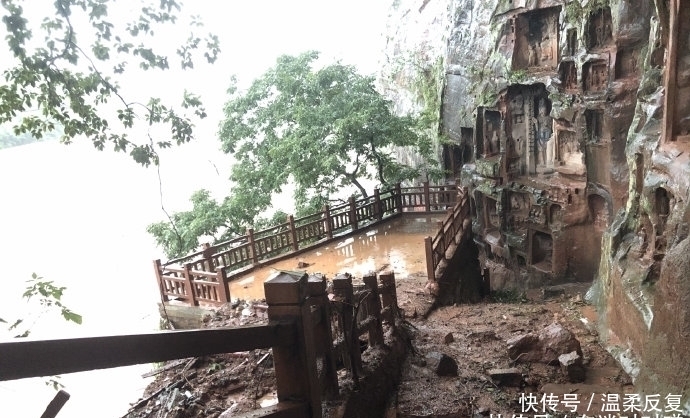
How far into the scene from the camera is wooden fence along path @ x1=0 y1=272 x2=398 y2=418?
1600 mm

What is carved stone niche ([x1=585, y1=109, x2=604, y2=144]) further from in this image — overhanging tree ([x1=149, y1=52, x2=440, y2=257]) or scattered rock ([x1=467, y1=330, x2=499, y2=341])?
scattered rock ([x1=467, y1=330, x2=499, y2=341])

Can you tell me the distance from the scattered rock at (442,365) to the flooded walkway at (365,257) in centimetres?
551

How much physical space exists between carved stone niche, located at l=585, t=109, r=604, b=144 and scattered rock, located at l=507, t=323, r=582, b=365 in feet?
27.8

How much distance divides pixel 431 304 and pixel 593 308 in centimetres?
327

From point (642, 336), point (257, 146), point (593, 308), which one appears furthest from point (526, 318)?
point (257, 146)

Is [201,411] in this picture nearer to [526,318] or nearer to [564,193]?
[526,318]

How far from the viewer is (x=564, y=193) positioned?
546 inches

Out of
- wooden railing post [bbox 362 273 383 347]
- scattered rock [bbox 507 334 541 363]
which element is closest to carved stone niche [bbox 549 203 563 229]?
scattered rock [bbox 507 334 541 363]

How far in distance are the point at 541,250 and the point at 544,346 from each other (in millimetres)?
9510

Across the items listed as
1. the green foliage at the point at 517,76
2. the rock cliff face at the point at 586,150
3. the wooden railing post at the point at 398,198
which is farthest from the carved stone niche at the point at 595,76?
the wooden railing post at the point at 398,198

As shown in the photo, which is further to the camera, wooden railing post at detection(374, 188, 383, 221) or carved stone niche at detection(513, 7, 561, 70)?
wooden railing post at detection(374, 188, 383, 221)

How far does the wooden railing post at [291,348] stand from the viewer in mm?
2768

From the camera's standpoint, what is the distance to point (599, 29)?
12836mm

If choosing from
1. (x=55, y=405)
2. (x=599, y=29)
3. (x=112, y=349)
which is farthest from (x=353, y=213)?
(x=112, y=349)
